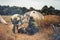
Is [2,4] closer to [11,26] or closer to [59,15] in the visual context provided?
[11,26]

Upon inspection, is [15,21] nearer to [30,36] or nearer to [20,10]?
[20,10]

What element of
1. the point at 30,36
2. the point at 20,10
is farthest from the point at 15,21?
the point at 30,36

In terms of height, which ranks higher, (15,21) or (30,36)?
(15,21)

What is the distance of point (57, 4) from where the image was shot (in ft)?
6.52

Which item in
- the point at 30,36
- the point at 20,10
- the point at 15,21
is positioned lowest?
the point at 30,36

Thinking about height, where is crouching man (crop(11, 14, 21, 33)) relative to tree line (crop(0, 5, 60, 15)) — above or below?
below

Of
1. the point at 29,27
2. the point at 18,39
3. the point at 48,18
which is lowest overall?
the point at 18,39

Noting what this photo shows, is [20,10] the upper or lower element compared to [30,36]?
upper

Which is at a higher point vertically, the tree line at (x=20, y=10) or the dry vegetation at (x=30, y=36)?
the tree line at (x=20, y=10)

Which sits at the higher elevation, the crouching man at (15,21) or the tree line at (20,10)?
the tree line at (20,10)

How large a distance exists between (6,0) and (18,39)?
0.59 meters

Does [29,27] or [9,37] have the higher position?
[29,27]

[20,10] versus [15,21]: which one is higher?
[20,10]

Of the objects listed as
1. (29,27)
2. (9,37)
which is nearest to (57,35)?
(29,27)
